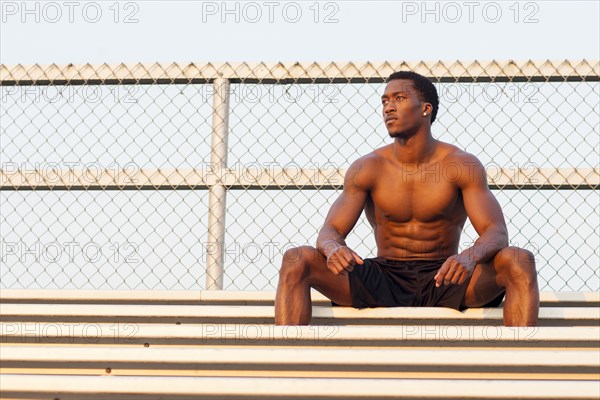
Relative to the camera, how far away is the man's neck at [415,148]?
328 cm

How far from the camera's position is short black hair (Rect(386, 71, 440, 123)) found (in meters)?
3.30

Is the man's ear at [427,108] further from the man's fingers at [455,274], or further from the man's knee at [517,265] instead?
the man's fingers at [455,274]

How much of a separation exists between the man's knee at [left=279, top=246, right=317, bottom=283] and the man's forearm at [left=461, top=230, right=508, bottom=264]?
19.6 inches

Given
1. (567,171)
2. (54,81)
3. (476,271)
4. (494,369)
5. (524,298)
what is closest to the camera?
(494,369)

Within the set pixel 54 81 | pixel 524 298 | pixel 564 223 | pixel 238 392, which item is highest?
pixel 54 81

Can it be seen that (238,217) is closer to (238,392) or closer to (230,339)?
(230,339)

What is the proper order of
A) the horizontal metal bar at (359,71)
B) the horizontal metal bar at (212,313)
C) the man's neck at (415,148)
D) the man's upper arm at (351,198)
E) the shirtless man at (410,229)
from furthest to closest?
the horizontal metal bar at (359,71) → the man's neck at (415,148) → the man's upper arm at (351,198) → the shirtless man at (410,229) → the horizontal metal bar at (212,313)

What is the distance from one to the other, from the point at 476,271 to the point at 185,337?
A: 1.05 metres

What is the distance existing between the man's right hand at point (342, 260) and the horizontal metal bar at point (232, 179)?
663 mm

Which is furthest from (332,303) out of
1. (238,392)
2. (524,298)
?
(238,392)

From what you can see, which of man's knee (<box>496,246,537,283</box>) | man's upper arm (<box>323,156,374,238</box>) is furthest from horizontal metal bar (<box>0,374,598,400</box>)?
man's upper arm (<box>323,156,374,238</box>)

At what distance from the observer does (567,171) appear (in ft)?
11.1

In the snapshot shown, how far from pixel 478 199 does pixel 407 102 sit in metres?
0.45

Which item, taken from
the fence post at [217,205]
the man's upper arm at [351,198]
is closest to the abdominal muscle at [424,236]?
the man's upper arm at [351,198]
